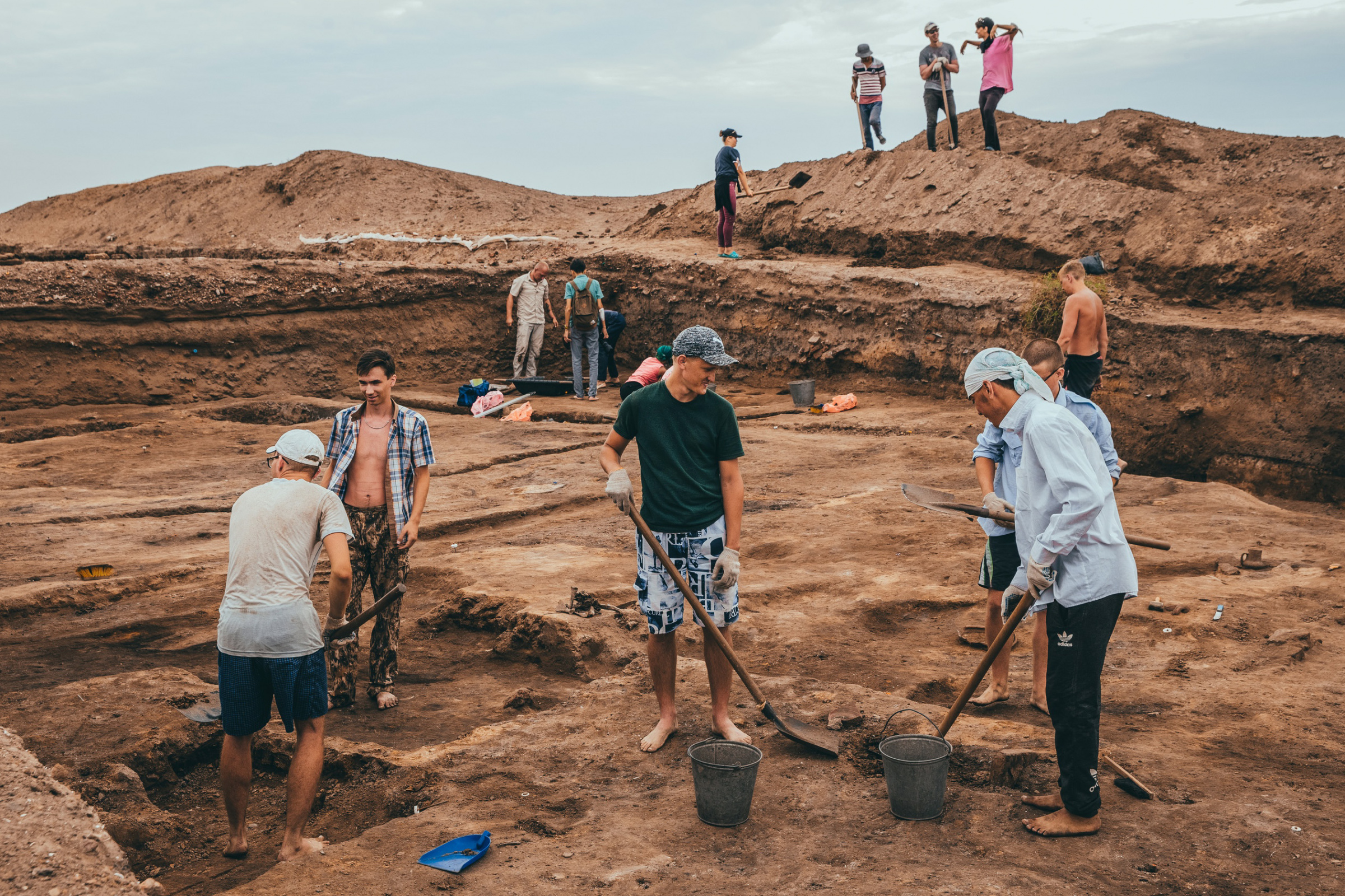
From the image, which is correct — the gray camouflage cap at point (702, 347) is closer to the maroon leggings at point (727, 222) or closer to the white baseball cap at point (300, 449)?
the white baseball cap at point (300, 449)

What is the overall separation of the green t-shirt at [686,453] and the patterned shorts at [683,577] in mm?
58

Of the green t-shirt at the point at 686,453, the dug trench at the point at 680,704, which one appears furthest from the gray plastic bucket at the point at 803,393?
the green t-shirt at the point at 686,453

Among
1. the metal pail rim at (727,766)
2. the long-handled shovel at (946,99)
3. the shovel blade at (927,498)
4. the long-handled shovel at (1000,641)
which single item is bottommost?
the metal pail rim at (727,766)

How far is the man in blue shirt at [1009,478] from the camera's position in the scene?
4.50 metres

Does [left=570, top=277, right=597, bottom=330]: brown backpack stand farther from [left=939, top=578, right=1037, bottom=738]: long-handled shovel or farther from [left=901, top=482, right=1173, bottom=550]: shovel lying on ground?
[left=939, top=578, right=1037, bottom=738]: long-handled shovel

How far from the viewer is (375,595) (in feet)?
16.8

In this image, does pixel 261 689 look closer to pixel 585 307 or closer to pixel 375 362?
pixel 375 362

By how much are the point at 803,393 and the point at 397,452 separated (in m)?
8.51

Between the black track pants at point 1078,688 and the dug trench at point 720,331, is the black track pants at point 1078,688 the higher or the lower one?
the lower one

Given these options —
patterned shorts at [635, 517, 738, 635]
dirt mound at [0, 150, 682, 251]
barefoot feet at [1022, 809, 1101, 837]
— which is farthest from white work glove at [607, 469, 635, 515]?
dirt mound at [0, 150, 682, 251]

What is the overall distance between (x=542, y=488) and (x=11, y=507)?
14.8ft

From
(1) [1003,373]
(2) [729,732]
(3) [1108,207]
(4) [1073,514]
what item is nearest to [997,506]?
(1) [1003,373]

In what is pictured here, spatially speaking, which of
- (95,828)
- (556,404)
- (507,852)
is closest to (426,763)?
(507,852)

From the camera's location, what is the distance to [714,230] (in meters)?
18.2
